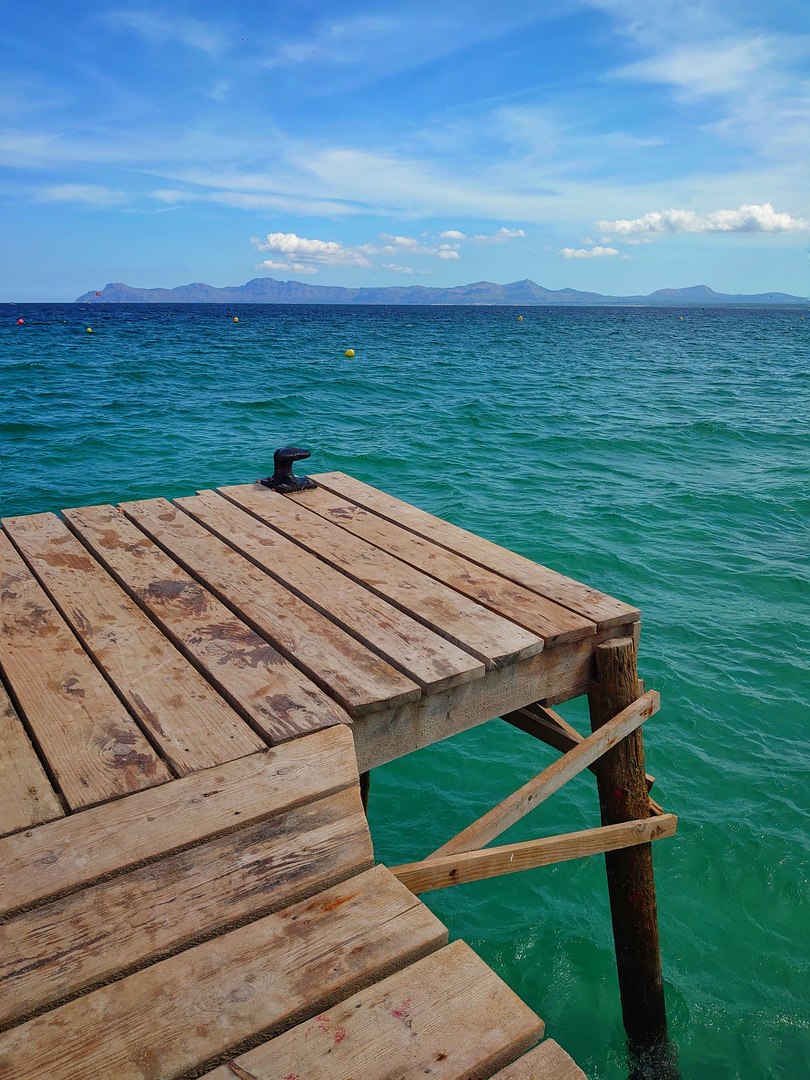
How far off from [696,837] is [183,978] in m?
4.17

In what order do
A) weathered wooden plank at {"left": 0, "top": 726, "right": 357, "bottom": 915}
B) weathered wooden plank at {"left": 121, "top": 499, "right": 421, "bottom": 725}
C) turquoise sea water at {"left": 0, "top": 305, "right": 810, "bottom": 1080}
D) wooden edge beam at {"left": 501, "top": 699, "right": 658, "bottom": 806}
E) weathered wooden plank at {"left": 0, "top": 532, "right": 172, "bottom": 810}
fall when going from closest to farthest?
weathered wooden plank at {"left": 0, "top": 726, "right": 357, "bottom": 915}
weathered wooden plank at {"left": 0, "top": 532, "right": 172, "bottom": 810}
weathered wooden plank at {"left": 121, "top": 499, "right": 421, "bottom": 725}
wooden edge beam at {"left": 501, "top": 699, "right": 658, "bottom": 806}
turquoise sea water at {"left": 0, "top": 305, "right": 810, "bottom": 1080}

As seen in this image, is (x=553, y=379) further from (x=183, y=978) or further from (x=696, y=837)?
(x=183, y=978)

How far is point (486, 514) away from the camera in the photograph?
427 inches

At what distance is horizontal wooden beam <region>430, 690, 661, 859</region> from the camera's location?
2639mm

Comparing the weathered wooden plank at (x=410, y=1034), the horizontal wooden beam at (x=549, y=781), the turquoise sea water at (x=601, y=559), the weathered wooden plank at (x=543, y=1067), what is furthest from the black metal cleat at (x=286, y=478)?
the weathered wooden plank at (x=543, y=1067)

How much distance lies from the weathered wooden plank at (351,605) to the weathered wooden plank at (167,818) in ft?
1.57

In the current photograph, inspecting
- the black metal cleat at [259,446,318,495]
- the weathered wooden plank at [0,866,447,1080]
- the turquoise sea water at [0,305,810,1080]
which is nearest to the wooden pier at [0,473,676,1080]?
the weathered wooden plank at [0,866,447,1080]

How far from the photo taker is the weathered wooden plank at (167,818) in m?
1.75

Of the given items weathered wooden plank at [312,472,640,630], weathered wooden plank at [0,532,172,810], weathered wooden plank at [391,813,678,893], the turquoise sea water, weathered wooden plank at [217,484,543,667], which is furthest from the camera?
the turquoise sea water

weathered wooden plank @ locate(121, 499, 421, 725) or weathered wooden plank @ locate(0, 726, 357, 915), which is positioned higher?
weathered wooden plank @ locate(121, 499, 421, 725)

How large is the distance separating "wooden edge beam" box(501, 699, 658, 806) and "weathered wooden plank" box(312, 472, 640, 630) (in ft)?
2.00

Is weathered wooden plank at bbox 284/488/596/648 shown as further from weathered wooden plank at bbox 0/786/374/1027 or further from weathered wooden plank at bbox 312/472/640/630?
weathered wooden plank at bbox 0/786/374/1027

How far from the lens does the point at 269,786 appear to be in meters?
2.05

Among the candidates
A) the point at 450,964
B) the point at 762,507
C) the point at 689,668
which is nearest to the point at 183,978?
the point at 450,964
